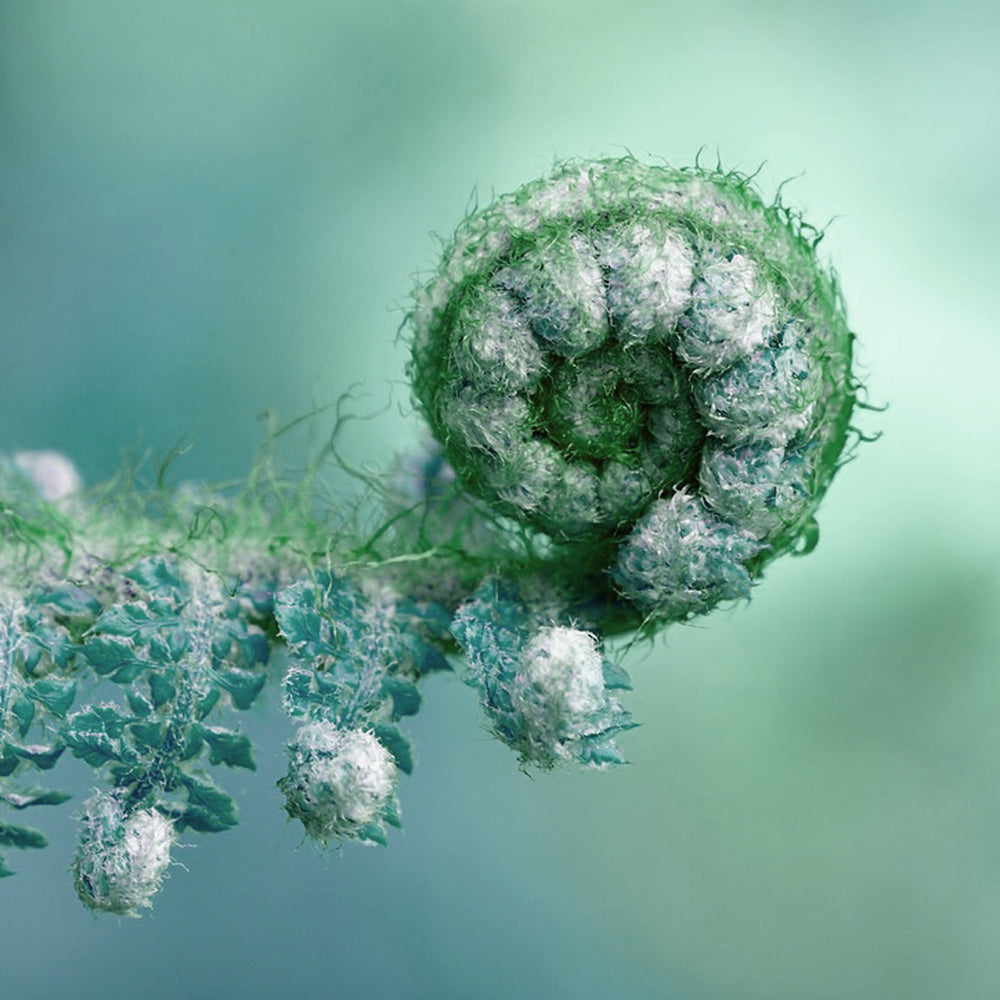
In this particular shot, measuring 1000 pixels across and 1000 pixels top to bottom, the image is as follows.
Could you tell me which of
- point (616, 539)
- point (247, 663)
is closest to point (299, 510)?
point (247, 663)

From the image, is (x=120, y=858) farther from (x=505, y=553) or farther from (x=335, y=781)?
(x=505, y=553)

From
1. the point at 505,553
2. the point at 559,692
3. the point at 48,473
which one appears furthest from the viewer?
the point at 48,473

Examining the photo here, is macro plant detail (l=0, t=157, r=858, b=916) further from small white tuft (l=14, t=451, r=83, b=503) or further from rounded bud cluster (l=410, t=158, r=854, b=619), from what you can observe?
small white tuft (l=14, t=451, r=83, b=503)

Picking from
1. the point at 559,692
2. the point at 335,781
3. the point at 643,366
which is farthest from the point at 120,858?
the point at 643,366

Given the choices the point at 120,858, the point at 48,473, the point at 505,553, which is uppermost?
the point at 48,473

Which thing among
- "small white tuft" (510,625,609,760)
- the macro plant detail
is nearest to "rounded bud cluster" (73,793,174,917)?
the macro plant detail

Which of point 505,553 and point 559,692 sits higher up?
point 505,553

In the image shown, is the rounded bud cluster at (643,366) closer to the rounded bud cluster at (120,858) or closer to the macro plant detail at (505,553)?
the macro plant detail at (505,553)
